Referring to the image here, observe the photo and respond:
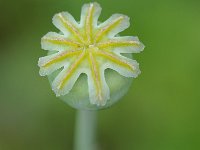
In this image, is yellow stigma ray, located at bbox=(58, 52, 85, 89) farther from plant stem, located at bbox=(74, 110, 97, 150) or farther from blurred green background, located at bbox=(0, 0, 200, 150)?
blurred green background, located at bbox=(0, 0, 200, 150)

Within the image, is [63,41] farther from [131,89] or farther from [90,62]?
[131,89]

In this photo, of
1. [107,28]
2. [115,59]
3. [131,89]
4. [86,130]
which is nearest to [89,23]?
[107,28]

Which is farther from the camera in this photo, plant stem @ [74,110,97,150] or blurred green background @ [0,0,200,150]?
blurred green background @ [0,0,200,150]

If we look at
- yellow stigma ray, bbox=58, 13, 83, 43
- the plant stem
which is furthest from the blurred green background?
yellow stigma ray, bbox=58, 13, 83, 43

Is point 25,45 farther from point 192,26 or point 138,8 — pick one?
point 192,26

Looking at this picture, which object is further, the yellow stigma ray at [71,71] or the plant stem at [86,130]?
the plant stem at [86,130]

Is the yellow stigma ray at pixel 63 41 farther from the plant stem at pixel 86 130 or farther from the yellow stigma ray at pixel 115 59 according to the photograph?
the plant stem at pixel 86 130

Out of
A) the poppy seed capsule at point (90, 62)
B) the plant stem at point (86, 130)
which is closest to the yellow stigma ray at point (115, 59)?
the poppy seed capsule at point (90, 62)
